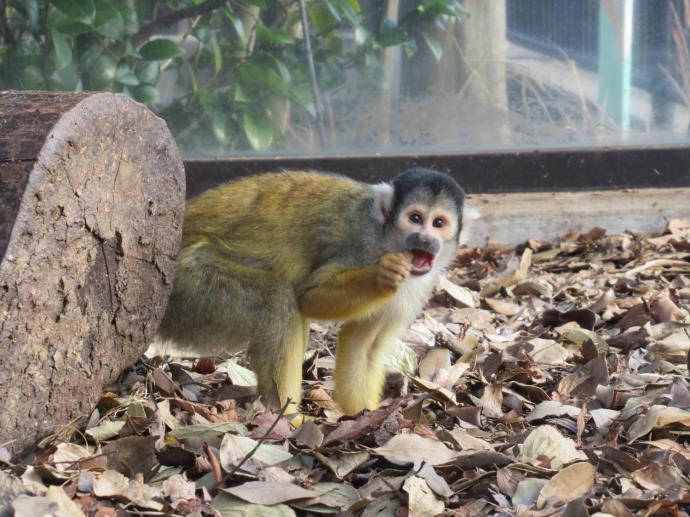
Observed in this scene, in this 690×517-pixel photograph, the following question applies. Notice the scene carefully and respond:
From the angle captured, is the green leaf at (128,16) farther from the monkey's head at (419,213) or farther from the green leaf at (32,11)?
the monkey's head at (419,213)

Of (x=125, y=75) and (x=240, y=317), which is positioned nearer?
(x=240, y=317)

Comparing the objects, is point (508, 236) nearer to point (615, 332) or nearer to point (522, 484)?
point (615, 332)

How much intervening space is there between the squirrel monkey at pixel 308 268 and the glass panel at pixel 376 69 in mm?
2146

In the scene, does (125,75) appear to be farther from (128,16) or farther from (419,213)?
(419,213)

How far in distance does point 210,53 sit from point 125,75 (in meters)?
0.57

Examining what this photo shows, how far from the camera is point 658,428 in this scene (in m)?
3.20

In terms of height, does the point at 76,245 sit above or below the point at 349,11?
below

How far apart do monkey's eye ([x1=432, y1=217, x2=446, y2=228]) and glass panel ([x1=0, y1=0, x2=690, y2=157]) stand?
266 centimetres

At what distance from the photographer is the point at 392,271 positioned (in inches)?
140

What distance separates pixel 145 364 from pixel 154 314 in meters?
0.53

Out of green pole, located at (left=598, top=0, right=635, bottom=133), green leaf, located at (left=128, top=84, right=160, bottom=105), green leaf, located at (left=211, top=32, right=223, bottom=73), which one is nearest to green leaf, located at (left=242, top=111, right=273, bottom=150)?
green leaf, located at (left=211, top=32, right=223, bottom=73)

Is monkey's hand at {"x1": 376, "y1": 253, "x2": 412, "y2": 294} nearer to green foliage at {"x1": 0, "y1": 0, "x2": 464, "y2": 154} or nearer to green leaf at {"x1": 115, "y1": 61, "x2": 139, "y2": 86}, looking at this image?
green foliage at {"x1": 0, "y1": 0, "x2": 464, "y2": 154}

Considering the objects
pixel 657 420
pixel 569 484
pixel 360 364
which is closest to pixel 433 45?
pixel 360 364

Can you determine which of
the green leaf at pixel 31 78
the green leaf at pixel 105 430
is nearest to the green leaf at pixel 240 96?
the green leaf at pixel 31 78
